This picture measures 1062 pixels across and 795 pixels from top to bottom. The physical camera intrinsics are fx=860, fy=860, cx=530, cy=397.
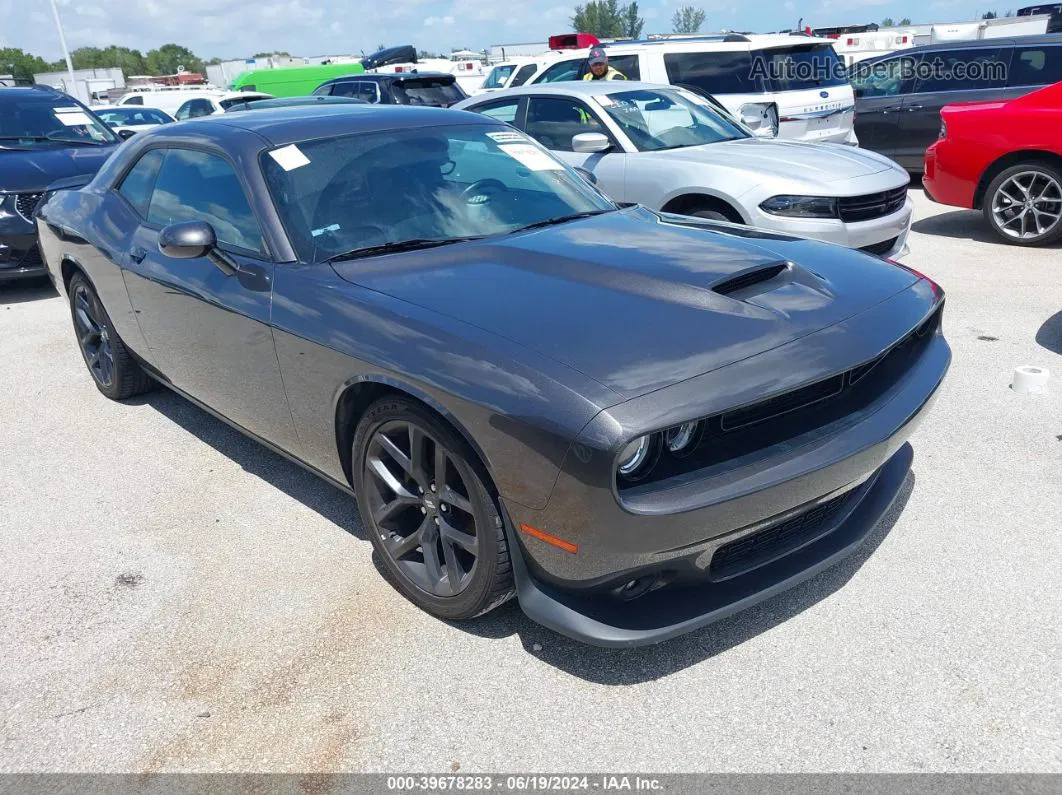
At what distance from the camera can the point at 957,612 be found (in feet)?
8.96

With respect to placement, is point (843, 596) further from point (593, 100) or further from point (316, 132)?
point (593, 100)

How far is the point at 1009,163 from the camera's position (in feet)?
24.2

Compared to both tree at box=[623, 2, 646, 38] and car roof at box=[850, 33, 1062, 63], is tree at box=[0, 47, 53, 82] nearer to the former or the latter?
tree at box=[623, 2, 646, 38]

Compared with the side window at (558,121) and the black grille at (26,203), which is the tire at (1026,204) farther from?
the black grille at (26,203)

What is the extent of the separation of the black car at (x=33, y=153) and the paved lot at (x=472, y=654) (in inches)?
167

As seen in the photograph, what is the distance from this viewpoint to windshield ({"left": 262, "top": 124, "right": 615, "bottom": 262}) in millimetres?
3186

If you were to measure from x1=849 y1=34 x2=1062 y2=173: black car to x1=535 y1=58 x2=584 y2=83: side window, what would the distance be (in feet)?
11.6

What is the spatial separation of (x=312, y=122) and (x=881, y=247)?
4.10 metres

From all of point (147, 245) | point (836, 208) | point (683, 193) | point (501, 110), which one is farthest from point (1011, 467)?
point (501, 110)

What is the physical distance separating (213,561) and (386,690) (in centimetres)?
113

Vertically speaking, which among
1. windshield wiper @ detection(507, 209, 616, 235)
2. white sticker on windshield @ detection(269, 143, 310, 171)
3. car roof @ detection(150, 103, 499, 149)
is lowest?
windshield wiper @ detection(507, 209, 616, 235)

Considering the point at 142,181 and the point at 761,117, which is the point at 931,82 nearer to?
the point at 761,117

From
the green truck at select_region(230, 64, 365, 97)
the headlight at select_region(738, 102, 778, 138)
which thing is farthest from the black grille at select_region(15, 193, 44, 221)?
the green truck at select_region(230, 64, 365, 97)

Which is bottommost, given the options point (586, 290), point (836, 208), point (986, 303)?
point (986, 303)
